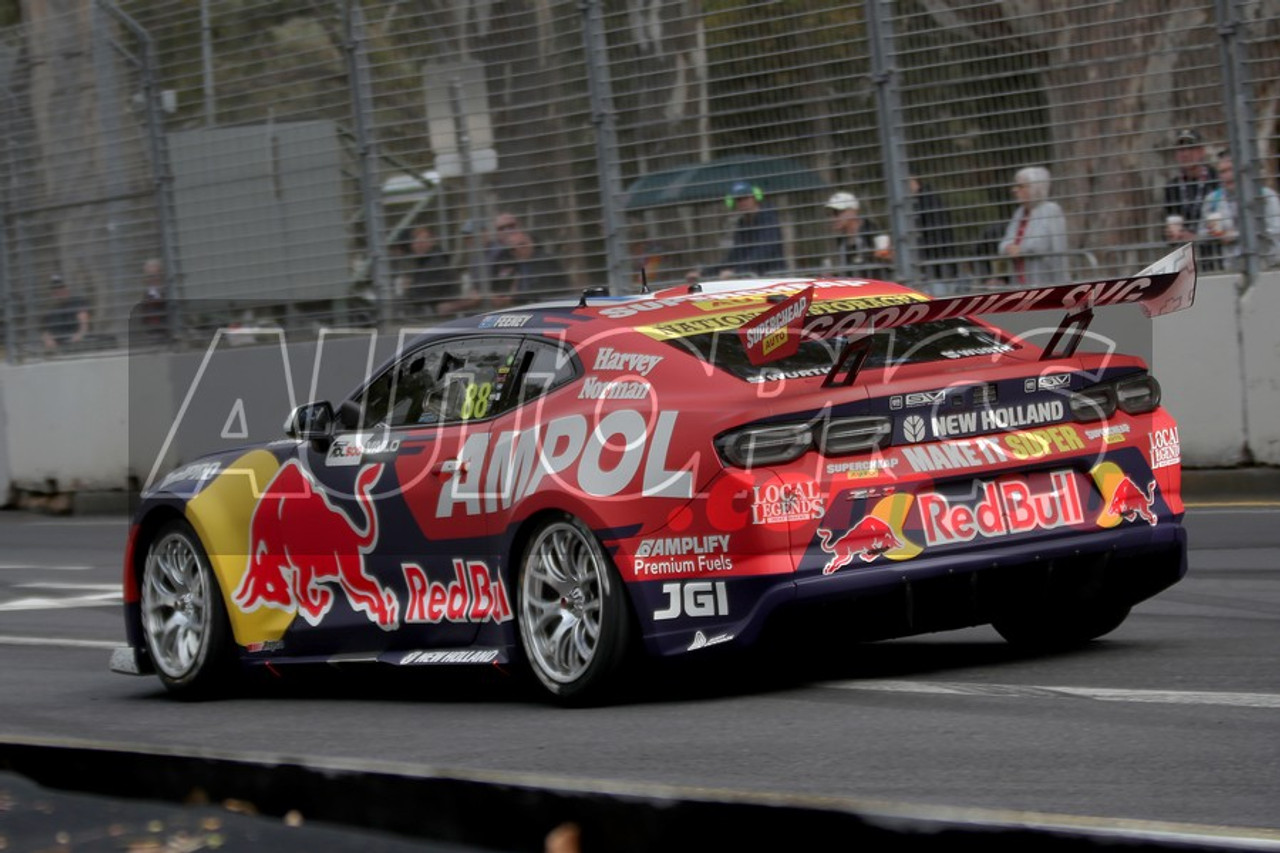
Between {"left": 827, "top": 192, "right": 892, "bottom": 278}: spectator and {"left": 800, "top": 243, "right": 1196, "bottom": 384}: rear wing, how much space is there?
7.76m

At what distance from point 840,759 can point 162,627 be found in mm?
3921

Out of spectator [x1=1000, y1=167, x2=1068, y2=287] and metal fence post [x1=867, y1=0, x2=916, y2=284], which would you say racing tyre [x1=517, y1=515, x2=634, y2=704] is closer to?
spectator [x1=1000, y1=167, x2=1068, y2=287]

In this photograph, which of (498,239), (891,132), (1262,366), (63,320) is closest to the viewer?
(1262,366)

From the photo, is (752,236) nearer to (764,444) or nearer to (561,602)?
(561,602)

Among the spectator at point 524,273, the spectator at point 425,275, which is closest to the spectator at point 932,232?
the spectator at point 524,273

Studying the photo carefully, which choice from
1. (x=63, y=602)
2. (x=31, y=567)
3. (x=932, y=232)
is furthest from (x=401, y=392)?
(x=31, y=567)

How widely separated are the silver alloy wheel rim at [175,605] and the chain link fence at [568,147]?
14.7ft

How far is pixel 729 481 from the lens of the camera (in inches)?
257

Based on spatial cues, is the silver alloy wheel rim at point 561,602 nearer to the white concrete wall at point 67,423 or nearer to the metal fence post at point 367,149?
the metal fence post at point 367,149

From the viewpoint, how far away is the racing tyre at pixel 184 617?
8523 millimetres

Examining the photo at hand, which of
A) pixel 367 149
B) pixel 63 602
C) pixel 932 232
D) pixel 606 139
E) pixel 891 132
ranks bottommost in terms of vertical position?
pixel 63 602

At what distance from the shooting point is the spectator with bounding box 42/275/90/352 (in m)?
20.9

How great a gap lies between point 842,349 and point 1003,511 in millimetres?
742

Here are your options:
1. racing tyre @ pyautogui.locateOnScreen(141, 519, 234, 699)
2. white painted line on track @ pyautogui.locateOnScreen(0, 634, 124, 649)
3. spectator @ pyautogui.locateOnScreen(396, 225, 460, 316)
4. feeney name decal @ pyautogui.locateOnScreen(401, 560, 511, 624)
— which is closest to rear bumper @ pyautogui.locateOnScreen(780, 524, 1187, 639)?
feeney name decal @ pyautogui.locateOnScreen(401, 560, 511, 624)
